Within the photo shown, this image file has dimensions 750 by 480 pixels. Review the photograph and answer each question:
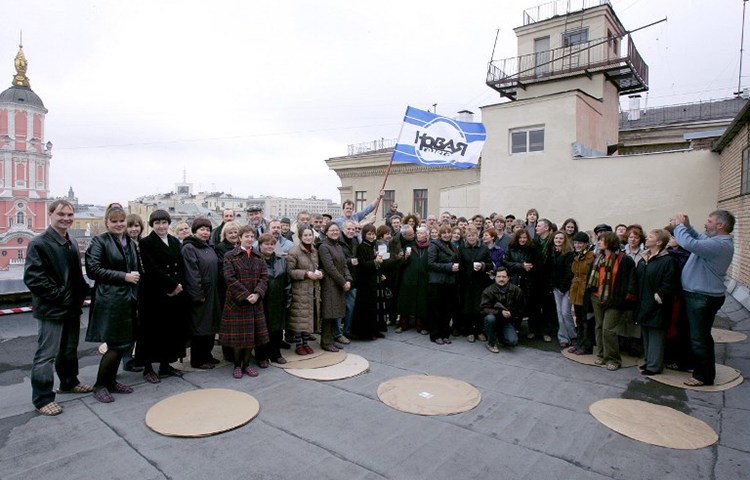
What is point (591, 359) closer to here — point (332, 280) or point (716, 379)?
point (716, 379)

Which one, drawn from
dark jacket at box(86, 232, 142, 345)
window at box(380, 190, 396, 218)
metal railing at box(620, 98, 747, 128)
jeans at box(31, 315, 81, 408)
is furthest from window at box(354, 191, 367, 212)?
jeans at box(31, 315, 81, 408)

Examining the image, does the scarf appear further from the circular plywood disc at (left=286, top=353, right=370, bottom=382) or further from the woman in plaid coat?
the woman in plaid coat

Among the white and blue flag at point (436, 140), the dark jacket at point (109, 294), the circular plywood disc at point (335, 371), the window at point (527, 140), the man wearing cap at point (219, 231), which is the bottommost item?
the circular plywood disc at point (335, 371)

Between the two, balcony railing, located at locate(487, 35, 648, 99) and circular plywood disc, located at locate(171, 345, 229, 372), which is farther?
balcony railing, located at locate(487, 35, 648, 99)

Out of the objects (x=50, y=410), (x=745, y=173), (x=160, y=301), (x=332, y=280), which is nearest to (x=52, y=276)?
(x=160, y=301)

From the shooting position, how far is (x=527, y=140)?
14.9 meters

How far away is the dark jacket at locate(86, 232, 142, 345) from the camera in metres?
4.41

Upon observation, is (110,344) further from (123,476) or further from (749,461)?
(749,461)

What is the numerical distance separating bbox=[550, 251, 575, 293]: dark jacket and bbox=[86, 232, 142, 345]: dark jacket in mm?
5848

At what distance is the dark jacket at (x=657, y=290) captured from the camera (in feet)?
16.9

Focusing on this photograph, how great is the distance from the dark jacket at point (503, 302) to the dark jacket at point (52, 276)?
5.36 m

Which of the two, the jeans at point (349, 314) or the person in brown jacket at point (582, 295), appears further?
the jeans at point (349, 314)

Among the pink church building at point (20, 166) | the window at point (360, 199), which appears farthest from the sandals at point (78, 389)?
the pink church building at point (20, 166)

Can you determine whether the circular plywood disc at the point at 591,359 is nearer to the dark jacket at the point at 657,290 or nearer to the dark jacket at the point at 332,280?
the dark jacket at the point at 657,290
